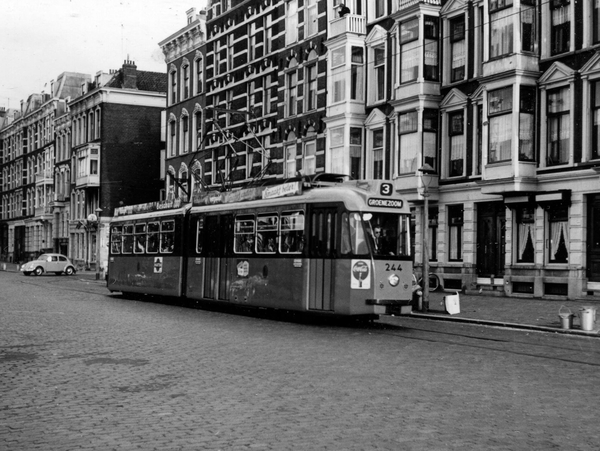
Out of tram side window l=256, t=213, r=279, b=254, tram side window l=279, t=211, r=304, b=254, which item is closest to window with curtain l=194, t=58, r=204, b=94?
tram side window l=256, t=213, r=279, b=254

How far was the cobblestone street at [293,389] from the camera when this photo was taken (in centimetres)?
763

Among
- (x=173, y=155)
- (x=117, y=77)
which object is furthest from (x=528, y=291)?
(x=117, y=77)

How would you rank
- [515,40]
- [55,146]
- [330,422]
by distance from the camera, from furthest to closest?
[55,146] → [515,40] → [330,422]

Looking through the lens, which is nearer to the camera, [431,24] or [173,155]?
[431,24]

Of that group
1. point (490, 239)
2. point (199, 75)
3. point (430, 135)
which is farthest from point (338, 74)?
point (199, 75)

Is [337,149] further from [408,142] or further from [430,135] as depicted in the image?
[430,135]

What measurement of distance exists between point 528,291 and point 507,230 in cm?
231

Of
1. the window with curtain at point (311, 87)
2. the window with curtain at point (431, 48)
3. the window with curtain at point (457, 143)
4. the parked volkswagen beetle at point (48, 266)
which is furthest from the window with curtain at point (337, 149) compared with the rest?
the parked volkswagen beetle at point (48, 266)

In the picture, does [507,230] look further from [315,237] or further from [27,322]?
[27,322]

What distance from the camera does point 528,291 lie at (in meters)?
29.5

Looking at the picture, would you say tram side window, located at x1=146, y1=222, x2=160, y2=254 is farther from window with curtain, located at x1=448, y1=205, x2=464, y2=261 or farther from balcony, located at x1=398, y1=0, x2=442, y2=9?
balcony, located at x1=398, y1=0, x2=442, y2=9

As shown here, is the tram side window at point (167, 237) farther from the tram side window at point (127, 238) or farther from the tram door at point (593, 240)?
the tram door at point (593, 240)

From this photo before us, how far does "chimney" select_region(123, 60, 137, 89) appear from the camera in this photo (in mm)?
73438

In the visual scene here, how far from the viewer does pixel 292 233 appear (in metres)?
20.4
